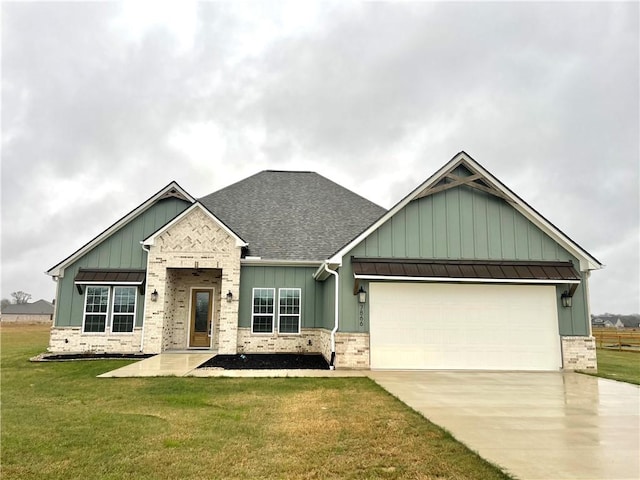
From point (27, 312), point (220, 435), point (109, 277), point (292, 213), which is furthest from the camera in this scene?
point (27, 312)

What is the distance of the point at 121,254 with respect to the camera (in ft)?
55.5

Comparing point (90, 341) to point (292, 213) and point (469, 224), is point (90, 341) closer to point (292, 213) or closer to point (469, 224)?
point (292, 213)

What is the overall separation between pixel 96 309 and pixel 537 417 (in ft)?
52.0

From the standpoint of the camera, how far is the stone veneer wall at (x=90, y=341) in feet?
52.7

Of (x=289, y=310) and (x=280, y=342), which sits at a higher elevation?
(x=289, y=310)

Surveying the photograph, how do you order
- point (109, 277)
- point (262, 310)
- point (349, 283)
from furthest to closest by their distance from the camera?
point (262, 310) < point (109, 277) < point (349, 283)

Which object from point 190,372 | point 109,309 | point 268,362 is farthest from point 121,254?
point 268,362

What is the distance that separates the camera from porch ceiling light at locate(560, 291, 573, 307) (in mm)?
12875

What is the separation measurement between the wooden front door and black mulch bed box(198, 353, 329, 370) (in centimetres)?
250

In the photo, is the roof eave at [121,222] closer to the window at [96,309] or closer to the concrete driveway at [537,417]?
the window at [96,309]

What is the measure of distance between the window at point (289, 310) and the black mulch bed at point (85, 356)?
5095 mm

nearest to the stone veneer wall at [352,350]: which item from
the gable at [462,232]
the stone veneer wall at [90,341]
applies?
the gable at [462,232]

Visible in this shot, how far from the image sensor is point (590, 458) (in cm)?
477

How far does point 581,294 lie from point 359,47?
1141cm
